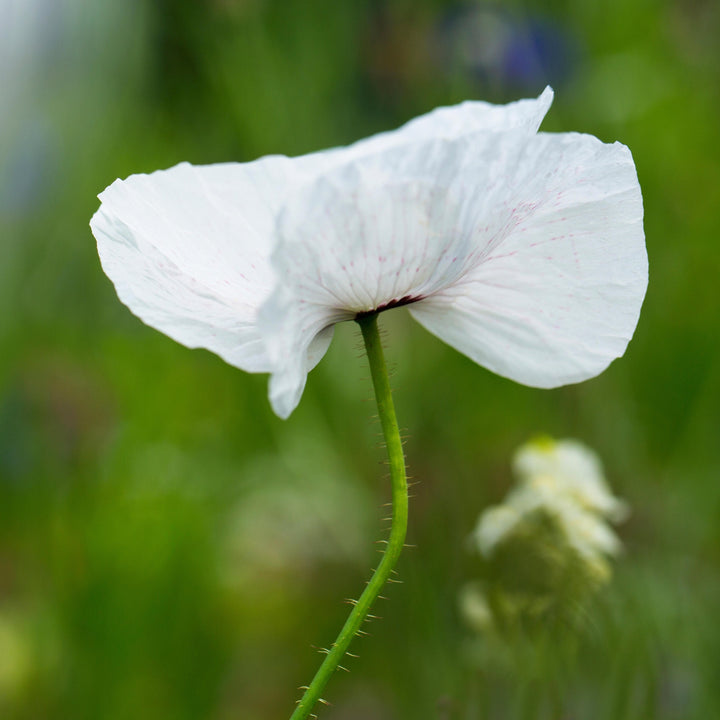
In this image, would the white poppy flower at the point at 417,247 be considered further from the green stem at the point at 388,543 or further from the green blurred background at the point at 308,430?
the green blurred background at the point at 308,430

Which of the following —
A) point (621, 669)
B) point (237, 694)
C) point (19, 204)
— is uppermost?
point (19, 204)

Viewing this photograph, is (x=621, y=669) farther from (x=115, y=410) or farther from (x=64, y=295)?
(x=64, y=295)

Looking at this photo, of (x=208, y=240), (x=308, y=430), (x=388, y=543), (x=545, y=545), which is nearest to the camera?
(x=388, y=543)

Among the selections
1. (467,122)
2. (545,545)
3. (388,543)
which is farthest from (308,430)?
(388,543)

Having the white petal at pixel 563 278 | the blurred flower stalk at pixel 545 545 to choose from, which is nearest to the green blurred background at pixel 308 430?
the blurred flower stalk at pixel 545 545

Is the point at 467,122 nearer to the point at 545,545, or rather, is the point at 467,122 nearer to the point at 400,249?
the point at 400,249

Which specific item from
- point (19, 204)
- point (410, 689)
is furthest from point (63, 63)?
point (410, 689)
